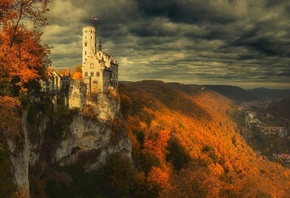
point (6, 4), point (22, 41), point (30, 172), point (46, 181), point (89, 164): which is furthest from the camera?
point (89, 164)

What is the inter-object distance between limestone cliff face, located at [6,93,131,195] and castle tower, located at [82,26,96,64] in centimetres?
1276

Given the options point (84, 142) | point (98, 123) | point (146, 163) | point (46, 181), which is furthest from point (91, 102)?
point (146, 163)

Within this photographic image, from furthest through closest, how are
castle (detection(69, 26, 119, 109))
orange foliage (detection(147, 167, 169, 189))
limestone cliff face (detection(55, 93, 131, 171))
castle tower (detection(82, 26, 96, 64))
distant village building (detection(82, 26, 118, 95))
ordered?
castle tower (detection(82, 26, 96, 64)), orange foliage (detection(147, 167, 169, 189)), distant village building (detection(82, 26, 118, 95)), castle (detection(69, 26, 119, 109)), limestone cliff face (detection(55, 93, 131, 171))

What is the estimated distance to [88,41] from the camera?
68375mm

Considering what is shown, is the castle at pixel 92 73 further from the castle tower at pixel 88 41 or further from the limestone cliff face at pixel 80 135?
the limestone cliff face at pixel 80 135

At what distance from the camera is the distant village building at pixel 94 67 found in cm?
6303

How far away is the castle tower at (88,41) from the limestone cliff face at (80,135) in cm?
1276

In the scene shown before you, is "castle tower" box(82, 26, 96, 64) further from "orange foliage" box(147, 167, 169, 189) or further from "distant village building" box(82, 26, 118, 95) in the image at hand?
"orange foliage" box(147, 167, 169, 189)

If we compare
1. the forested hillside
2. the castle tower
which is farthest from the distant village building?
the forested hillside

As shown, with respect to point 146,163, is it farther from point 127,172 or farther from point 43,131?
point 43,131

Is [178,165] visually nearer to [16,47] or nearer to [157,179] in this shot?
[157,179]

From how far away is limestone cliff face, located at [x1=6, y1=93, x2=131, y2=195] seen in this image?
140 feet

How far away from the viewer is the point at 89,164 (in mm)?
56406

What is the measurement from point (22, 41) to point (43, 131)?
18087 millimetres
